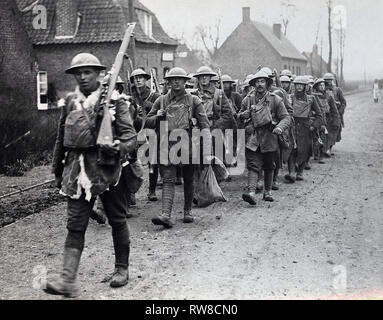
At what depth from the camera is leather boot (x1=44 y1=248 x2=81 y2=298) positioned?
Result: 4.91 m

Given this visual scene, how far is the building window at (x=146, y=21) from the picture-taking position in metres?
29.8

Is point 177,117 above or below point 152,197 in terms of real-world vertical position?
above

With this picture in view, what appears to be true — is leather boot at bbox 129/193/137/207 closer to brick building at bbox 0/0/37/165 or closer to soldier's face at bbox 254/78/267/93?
soldier's face at bbox 254/78/267/93

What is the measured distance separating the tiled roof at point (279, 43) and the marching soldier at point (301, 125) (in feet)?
155

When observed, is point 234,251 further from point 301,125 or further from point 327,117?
point 327,117

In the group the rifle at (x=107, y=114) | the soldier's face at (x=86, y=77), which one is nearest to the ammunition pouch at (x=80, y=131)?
the rifle at (x=107, y=114)

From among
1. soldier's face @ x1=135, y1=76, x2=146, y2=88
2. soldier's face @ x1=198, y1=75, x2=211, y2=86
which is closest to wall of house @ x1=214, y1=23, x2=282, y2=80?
soldier's face @ x1=198, y1=75, x2=211, y2=86

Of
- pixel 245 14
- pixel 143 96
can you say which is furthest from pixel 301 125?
pixel 245 14

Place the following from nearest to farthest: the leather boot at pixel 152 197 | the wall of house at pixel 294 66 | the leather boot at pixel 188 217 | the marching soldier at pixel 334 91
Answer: the leather boot at pixel 188 217 → the leather boot at pixel 152 197 → the marching soldier at pixel 334 91 → the wall of house at pixel 294 66

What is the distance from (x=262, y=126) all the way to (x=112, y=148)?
5.03 m

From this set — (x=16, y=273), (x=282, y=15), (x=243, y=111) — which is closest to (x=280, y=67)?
(x=282, y=15)

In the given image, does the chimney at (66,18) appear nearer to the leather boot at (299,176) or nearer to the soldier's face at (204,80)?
the soldier's face at (204,80)

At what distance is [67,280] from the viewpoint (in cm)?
497
